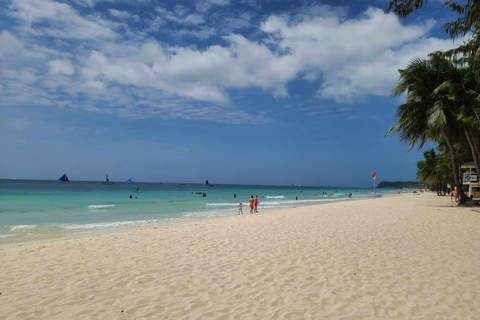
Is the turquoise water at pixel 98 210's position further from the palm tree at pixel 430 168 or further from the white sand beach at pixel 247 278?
the palm tree at pixel 430 168

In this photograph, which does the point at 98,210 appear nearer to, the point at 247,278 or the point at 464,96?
the point at 247,278

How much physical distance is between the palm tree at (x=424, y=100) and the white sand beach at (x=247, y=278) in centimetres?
1293

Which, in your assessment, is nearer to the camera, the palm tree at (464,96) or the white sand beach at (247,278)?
the white sand beach at (247,278)

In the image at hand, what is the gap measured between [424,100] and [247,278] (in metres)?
19.9

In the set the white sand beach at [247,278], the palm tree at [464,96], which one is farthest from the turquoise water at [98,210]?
the palm tree at [464,96]

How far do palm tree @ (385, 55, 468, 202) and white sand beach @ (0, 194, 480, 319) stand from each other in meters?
12.9

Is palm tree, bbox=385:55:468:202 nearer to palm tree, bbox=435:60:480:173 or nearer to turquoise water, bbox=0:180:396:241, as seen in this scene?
palm tree, bbox=435:60:480:173

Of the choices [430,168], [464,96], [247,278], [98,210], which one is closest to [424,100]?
[464,96]

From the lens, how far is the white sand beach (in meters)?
3.92

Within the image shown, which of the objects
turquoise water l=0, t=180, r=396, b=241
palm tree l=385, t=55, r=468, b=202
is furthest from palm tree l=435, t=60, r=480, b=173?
turquoise water l=0, t=180, r=396, b=241

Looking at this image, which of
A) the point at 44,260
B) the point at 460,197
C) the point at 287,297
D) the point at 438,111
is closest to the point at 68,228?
the point at 44,260

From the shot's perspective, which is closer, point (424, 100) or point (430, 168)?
point (424, 100)

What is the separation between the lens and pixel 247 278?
517 cm

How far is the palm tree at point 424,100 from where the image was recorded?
19047mm
